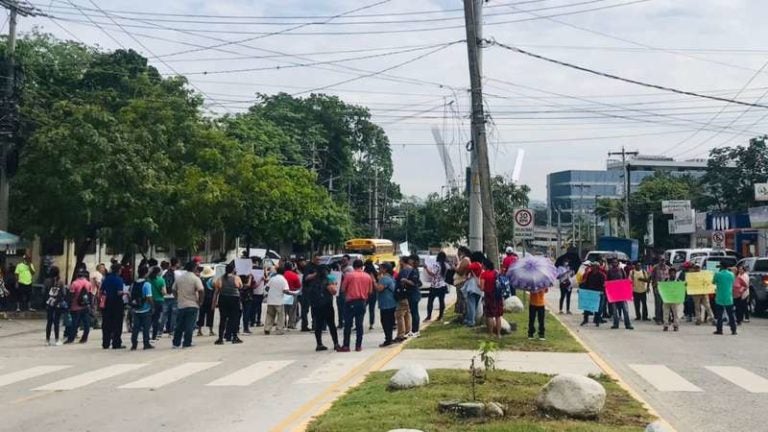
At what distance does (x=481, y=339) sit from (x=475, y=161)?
5.44 meters

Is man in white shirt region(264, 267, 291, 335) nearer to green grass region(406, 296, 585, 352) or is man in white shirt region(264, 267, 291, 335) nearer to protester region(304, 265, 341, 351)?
protester region(304, 265, 341, 351)

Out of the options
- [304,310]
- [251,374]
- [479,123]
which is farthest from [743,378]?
[304,310]

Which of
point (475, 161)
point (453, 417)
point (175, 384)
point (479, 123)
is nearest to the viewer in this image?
point (453, 417)

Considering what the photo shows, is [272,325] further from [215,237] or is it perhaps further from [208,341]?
[215,237]

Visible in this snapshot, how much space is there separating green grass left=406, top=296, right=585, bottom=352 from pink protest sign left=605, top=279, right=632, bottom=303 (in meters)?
2.37

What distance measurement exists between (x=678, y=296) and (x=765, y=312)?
709 centimetres

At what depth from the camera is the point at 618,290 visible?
67.3 feet

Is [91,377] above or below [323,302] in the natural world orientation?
below

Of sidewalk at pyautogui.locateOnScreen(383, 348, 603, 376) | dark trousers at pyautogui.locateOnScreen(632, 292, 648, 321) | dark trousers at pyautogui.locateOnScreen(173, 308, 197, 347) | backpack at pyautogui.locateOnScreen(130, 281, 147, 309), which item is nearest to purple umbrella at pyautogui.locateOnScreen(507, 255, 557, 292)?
sidewalk at pyautogui.locateOnScreen(383, 348, 603, 376)

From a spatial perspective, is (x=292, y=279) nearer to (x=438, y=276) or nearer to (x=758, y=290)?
(x=438, y=276)

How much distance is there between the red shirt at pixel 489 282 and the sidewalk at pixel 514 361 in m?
1.55

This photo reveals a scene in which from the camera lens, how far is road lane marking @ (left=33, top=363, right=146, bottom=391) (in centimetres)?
1201

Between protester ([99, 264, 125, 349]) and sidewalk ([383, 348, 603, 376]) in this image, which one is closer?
sidewalk ([383, 348, 603, 376])

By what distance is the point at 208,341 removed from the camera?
18484 mm
